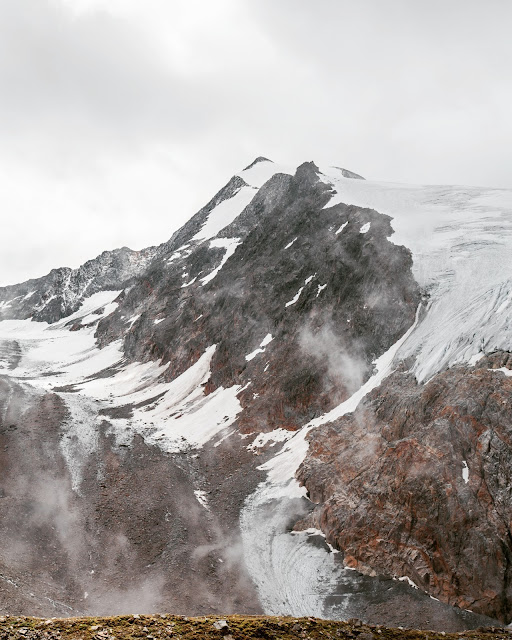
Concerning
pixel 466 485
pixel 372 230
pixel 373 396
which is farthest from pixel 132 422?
pixel 466 485

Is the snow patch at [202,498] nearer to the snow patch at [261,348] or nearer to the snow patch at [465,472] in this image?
the snow patch at [465,472]

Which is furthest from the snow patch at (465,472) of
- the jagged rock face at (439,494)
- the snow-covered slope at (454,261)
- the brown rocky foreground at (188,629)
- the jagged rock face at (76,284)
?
the jagged rock face at (76,284)

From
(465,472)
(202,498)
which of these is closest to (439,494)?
(465,472)

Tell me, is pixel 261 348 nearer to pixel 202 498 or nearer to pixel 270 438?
pixel 270 438

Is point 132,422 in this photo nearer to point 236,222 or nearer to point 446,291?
point 446,291

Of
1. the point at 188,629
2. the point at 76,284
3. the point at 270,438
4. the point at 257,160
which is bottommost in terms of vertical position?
the point at 270,438

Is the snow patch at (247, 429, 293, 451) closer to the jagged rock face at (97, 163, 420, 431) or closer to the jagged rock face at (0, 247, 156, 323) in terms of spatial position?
the jagged rock face at (97, 163, 420, 431)
